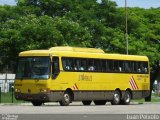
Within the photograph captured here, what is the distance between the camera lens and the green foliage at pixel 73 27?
5862cm

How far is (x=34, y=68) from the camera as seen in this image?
34.5 m

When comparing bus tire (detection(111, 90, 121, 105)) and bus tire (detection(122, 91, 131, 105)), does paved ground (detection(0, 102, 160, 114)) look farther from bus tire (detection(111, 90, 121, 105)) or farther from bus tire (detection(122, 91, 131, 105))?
bus tire (detection(122, 91, 131, 105))

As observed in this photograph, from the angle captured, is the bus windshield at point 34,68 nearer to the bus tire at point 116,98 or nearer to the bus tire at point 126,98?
the bus tire at point 116,98

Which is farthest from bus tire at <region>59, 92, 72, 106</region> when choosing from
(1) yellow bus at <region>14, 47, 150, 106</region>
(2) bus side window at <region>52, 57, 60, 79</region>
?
(2) bus side window at <region>52, 57, 60, 79</region>

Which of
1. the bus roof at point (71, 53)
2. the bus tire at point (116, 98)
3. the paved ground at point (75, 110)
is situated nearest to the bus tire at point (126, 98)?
the bus tire at point (116, 98)

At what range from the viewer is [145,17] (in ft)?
244

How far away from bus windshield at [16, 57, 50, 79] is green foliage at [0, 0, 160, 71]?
21782 mm

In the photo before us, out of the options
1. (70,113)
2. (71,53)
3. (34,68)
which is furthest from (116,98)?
(70,113)

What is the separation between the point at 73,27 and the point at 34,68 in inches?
979

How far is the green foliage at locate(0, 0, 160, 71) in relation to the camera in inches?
2308

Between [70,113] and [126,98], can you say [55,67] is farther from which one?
[70,113]

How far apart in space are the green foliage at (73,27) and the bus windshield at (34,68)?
21.8 m

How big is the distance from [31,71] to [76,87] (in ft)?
10.4

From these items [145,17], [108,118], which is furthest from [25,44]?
[108,118]
